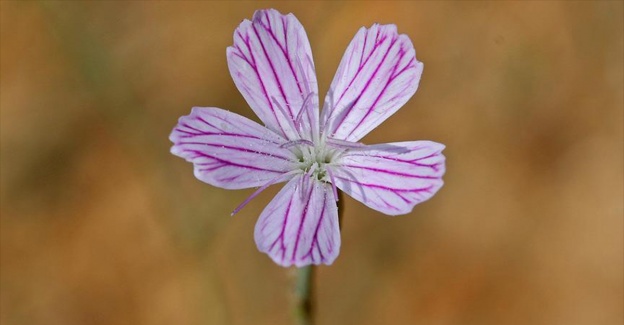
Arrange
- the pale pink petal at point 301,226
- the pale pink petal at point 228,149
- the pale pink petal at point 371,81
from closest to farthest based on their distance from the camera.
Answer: the pale pink petal at point 301,226 < the pale pink petal at point 228,149 < the pale pink petal at point 371,81

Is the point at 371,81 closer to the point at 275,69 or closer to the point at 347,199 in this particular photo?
the point at 275,69

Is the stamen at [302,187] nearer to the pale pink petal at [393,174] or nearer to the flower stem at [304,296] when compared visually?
the pale pink petal at [393,174]

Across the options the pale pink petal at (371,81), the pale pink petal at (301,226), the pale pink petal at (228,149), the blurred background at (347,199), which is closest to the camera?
the pale pink petal at (301,226)

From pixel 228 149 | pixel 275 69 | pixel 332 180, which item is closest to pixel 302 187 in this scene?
pixel 332 180

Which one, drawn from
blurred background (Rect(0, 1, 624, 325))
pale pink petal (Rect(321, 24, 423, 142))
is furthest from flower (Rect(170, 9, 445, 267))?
blurred background (Rect(0, 1, 624, 325))

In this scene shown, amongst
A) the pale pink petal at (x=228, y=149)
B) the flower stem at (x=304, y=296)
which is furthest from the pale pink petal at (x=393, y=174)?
the flower stem at (x=304, y=296)

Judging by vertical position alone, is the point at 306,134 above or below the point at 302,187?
above
